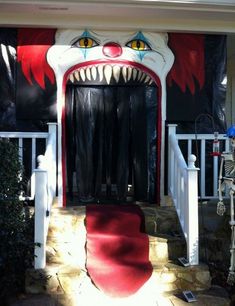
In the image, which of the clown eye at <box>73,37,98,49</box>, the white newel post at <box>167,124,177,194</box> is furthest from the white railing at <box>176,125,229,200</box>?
the clown eye at <box>73,37,98,49</box>

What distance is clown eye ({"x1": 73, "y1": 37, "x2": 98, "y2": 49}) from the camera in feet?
19.3

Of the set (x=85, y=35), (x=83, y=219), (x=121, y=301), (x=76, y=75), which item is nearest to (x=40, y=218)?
(x=83, y=219)

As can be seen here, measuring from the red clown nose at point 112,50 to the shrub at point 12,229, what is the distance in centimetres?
202

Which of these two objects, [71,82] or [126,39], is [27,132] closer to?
[71,82]

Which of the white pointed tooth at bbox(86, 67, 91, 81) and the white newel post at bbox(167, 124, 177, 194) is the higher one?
the white pointed tooth at bbox(86, 67, 91, 81)

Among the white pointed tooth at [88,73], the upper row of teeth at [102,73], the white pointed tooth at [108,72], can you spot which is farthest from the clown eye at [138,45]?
the white pointed tooth at [88,73]

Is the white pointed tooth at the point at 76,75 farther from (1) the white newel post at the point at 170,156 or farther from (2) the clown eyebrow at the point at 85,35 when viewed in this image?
(1) the white newel post at the point at 170,156

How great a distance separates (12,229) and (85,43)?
2.91 meters

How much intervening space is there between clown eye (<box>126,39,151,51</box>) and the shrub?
230cm

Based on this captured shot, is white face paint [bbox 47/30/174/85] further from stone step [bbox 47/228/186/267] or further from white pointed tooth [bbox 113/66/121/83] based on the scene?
stone step [bbox 47/228/186/267]

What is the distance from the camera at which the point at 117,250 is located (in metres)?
4.65

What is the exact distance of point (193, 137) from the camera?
6.01 metres

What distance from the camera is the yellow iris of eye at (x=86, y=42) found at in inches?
232

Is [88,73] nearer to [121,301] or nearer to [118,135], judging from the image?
[118,135]
